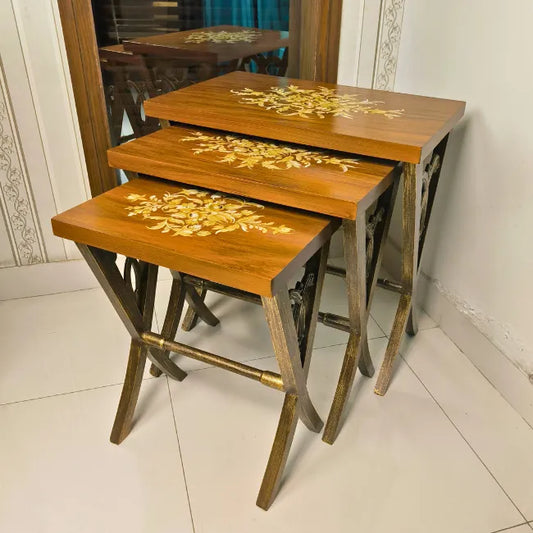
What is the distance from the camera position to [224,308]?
1.74m

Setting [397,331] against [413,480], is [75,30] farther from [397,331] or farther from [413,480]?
[413,480]

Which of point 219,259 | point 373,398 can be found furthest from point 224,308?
point 219,259

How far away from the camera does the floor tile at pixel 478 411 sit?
1.20 m

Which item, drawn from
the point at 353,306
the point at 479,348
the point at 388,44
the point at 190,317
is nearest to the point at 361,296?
the point at 353,306

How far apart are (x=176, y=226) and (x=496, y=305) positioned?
91 centimetres

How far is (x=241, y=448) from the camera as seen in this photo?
1.26 meters

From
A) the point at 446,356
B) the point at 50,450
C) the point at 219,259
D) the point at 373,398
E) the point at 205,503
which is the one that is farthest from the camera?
the point at 446,356

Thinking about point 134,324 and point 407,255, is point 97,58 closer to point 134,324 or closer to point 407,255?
point 134,324

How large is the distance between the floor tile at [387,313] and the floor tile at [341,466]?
25cm

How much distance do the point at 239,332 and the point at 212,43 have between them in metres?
0.88

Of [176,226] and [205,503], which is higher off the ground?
[176,226]

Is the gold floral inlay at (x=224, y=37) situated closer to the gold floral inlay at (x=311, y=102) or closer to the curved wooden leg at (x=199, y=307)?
the gold floral inlay at (x=311, y=102)

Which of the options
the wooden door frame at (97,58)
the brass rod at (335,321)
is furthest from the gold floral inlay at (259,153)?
the wooden door frame at (97,58)

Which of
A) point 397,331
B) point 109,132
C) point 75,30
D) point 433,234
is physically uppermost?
point 75,30
